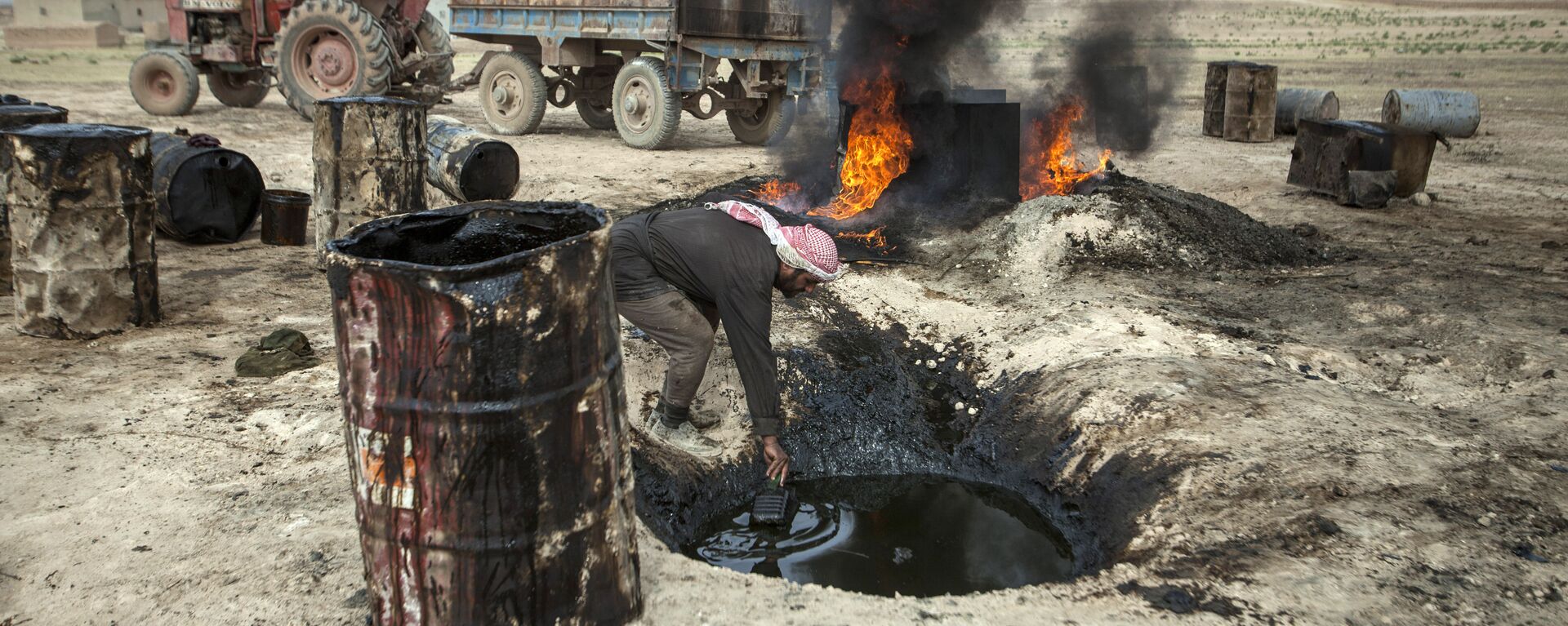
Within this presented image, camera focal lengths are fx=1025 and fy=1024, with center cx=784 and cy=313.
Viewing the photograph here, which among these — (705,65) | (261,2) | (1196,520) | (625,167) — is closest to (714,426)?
(1196,520)

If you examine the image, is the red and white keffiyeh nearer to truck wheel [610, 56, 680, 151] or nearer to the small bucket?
the small bucket

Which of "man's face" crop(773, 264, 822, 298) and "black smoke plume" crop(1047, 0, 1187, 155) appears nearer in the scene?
"man's face" crop(773, 264, 822, 298)

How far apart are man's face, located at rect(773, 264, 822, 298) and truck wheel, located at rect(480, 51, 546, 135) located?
→ 10.2 m

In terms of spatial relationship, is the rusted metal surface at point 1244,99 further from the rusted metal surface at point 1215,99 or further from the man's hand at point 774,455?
the man's hand at point 774,455

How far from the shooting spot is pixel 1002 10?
1038 centimetres

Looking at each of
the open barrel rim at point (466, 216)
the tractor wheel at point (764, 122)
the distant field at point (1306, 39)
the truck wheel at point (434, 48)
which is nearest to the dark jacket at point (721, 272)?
the open barrel rim at point (466, 216)

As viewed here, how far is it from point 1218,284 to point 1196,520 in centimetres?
361

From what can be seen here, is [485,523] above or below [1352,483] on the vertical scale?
above

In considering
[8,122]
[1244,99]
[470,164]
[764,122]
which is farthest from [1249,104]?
[8,122]

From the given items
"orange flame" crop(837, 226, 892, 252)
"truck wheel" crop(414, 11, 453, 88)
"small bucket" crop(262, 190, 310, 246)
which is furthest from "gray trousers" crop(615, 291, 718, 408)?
"truck wheel" crop(414, 11, 453, 88)

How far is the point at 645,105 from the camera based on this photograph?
500 inches

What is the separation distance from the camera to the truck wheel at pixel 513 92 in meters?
13.4

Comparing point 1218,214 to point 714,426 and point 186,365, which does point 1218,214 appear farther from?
point 186,365

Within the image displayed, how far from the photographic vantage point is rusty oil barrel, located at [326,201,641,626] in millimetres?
2307
